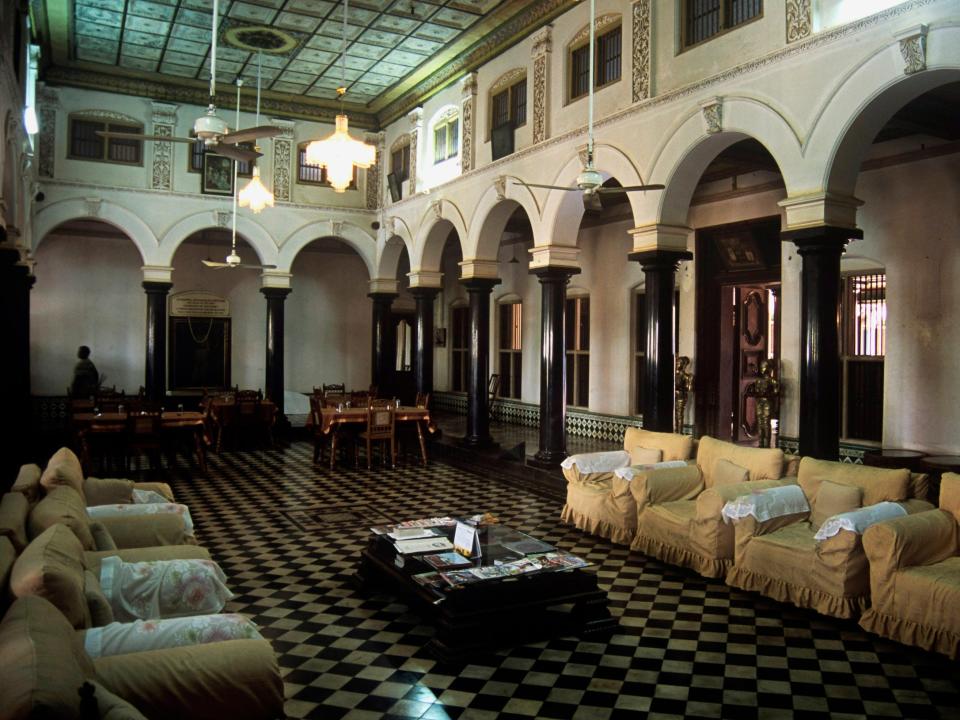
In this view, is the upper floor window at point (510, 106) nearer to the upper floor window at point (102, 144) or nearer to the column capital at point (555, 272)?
the column capital at point (555, 272)

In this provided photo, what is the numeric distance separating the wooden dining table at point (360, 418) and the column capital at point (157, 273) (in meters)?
4.65

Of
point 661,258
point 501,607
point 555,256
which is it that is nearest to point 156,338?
point 555,256

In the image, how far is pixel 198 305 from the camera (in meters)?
17.6

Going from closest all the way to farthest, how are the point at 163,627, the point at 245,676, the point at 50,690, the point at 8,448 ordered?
1. the point at 50,690
2. the point at 245,676
3. the point at 163,627
4. the point at 8,448

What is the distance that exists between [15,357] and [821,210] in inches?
456

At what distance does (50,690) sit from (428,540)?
3.52 meters

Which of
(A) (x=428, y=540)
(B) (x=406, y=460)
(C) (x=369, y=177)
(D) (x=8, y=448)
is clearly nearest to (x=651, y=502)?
(A) (x=428, y=540)

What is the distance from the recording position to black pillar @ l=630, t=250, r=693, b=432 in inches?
344

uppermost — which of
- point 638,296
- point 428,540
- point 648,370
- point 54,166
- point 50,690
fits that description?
point 54,166

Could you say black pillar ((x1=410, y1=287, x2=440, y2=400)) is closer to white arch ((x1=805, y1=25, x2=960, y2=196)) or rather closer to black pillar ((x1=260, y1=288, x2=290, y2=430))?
black pillar ((x1=260, y1=288, x2=290, y2=430))

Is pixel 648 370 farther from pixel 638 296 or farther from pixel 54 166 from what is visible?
pixel 54 166

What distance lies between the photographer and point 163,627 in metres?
3.23

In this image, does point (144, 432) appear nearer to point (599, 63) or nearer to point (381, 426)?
point (381, 426)

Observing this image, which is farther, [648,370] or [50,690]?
[648,370]
